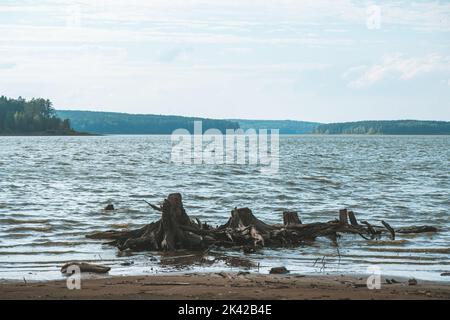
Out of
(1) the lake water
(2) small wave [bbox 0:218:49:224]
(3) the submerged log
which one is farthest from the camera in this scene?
(2) small wave [bbox 0:218:49:224]

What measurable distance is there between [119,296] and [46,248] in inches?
315

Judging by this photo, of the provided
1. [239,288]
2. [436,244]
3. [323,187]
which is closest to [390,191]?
[323,187]

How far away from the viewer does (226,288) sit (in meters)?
12.5

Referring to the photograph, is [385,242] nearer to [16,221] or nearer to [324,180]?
[16,221]

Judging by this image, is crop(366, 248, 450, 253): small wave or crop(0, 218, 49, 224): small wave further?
crop(0, 218, 49, 224): small wave

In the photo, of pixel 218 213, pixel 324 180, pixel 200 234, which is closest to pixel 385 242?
pixel 200 234

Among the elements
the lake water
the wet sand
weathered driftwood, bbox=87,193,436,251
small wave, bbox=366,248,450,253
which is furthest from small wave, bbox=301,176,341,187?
the wet sand

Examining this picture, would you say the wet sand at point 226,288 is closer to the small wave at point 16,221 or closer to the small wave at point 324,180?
the small wave at point 16,221

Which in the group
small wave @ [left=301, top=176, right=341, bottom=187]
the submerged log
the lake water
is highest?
the submerged log

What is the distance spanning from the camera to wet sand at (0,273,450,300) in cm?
1165

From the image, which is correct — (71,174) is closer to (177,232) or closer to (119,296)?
(177,232)

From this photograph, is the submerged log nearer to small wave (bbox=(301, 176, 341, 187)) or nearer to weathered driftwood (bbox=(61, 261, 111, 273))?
weathered driftwood (bbox=(61, 261, 111, 273))

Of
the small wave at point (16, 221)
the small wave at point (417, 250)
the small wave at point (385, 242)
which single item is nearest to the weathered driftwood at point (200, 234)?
the small wave at point (385, 242)

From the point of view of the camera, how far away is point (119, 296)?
11.6 meters
